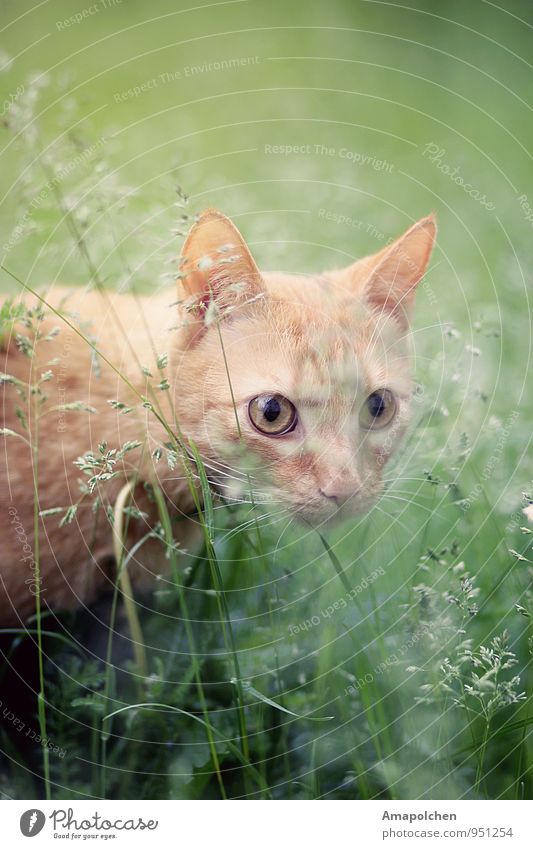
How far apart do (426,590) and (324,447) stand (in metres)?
0.27

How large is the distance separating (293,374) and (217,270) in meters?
0.21

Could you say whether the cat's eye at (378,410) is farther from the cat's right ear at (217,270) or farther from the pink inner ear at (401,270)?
the cat's right ear at (217,270)

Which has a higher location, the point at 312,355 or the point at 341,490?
the point at 312,355

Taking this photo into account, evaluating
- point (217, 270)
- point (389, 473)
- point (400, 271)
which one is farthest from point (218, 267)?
point (389, 473)

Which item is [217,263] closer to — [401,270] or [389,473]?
[401,270]

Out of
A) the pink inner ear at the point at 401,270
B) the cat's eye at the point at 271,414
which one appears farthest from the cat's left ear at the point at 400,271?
the cat's eye at the point at 271,414

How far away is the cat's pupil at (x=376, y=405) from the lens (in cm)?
129

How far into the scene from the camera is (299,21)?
1.73m

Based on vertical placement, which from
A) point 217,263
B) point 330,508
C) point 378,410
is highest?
point 217,263

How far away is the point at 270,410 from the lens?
1.20 m

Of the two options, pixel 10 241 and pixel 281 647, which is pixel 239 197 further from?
pixel 281 647

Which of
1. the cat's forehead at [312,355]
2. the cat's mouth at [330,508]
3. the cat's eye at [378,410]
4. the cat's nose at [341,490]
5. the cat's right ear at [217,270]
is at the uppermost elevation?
the cat's right ear at [217,270]

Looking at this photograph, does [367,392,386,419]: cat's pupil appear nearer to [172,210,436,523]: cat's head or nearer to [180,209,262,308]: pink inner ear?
[172,210,436,523]: cat's head
